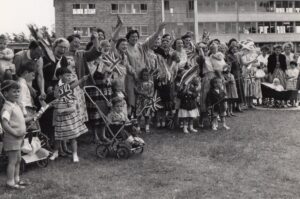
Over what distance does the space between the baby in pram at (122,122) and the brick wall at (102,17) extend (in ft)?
125

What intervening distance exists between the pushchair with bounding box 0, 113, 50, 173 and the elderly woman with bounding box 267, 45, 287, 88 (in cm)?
900

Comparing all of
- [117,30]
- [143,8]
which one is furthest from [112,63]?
[143,8]

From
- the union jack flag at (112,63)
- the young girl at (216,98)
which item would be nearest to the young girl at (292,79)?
the young girl at (216,98)

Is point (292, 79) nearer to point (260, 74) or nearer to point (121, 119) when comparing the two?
point (260, 74)

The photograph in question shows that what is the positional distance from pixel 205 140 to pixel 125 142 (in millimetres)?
2035

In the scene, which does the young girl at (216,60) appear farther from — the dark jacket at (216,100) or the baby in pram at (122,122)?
the baby in pram at (122,122)

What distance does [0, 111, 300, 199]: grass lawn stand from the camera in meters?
5.54

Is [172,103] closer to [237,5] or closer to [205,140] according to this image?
[205,140]

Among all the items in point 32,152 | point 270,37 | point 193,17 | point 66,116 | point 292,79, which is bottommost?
point 32,152

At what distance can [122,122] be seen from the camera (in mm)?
7504

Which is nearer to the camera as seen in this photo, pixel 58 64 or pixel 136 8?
pixel 58 64

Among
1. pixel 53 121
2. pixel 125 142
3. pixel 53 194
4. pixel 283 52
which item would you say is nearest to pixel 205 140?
pixel 125 142

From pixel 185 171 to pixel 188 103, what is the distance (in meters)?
3.28

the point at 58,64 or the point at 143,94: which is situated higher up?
the point at 58,64
